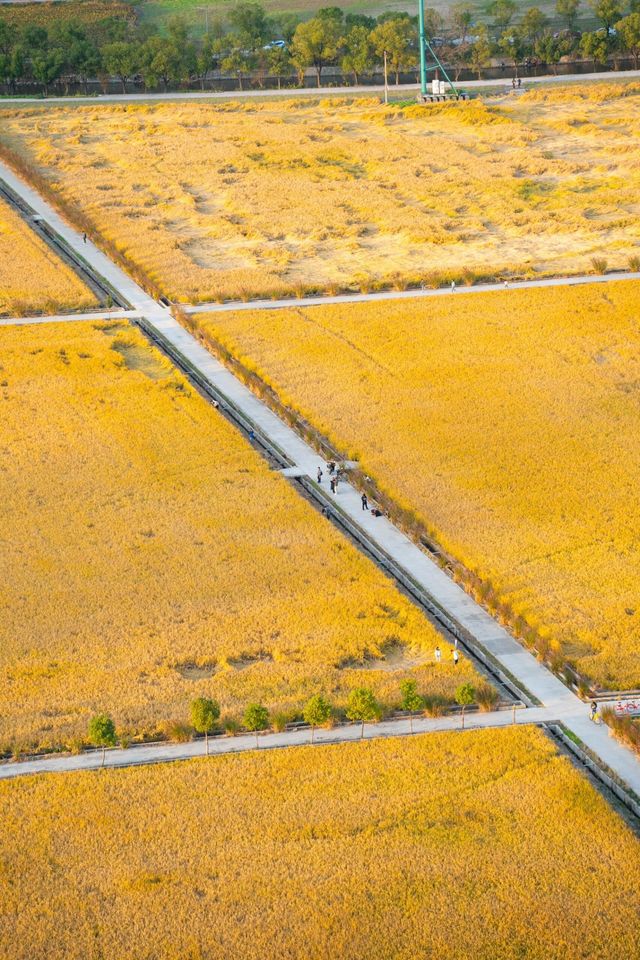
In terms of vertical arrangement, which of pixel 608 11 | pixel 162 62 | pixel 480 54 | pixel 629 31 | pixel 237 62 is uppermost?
pixel 608 11

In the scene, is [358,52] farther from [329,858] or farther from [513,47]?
[329,858]

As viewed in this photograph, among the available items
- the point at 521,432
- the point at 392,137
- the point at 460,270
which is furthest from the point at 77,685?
the point at 392,137

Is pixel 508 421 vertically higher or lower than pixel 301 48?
lower

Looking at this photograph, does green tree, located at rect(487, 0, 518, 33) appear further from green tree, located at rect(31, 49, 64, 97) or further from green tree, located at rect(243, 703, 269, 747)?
green tree, located at rect(243, 703, 269, 747)

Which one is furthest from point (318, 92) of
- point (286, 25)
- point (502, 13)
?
point (502, 13)

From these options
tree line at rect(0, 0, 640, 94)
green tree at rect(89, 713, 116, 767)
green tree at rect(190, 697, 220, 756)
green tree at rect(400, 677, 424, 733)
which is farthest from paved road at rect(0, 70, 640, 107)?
green tree at rect(89, 713, 116, 767)

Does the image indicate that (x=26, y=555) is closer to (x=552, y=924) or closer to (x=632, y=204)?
(x=552, y=924)

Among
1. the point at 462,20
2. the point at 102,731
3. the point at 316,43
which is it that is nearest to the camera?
the point at 102,731
